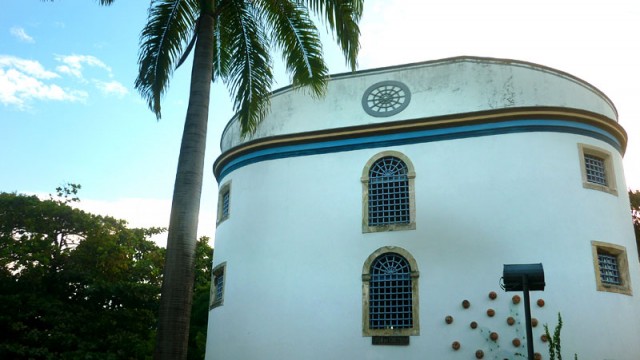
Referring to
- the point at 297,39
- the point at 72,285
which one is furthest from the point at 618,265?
the point at 72,285

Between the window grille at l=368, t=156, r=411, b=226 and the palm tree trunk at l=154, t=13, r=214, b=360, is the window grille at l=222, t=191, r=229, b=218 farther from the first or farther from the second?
the palm tree trunk at l=154, t=13, r=214, b=360

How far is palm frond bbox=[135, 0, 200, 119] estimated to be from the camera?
41.3 feet

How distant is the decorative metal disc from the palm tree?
359 cm

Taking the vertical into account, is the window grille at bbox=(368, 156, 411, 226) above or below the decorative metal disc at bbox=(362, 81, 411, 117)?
below

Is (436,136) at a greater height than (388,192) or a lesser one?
greater

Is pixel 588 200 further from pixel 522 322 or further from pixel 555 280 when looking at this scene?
pixel 522 322

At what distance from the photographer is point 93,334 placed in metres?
22.4

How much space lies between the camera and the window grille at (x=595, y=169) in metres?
15.5

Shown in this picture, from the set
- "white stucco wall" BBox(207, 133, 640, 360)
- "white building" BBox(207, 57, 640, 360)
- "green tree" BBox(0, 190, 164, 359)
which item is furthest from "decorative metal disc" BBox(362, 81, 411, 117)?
"green tree" BBox(0, 190, 164, 359)

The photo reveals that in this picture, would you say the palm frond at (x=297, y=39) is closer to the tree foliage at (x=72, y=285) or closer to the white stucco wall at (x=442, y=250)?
the white stucco wall at (x=442, y=250)

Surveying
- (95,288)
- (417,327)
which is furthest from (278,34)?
(95,288)

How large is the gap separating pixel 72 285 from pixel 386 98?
552 inches

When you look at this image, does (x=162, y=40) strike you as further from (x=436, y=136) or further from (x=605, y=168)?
(x=605, y=168)

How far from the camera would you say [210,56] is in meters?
11.9
